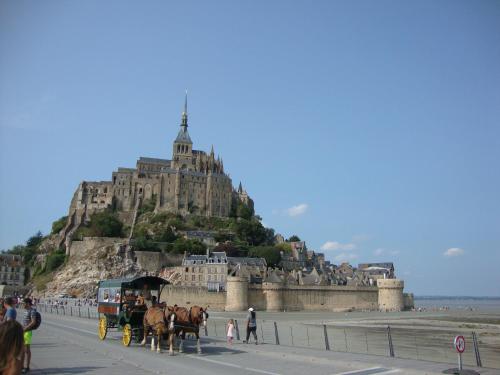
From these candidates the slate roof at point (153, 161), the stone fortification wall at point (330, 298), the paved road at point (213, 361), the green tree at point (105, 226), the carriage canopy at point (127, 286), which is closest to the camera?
the paved road at point (213, 361)

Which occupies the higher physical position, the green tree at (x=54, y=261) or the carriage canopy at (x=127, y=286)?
the green tree at (x=54, y=261)

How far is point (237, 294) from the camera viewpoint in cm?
6259

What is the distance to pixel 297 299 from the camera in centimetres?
6788

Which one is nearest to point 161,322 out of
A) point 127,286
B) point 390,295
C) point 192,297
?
point 127,286

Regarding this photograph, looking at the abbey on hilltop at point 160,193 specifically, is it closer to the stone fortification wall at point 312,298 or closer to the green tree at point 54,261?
the green tree at point 54,261

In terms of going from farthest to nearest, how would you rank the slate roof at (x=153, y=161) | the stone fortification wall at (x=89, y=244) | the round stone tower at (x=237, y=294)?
1. the slate roof at (x=153, y=161)
2. the stone fortification wall at (x=89, y=244)
3. the round stone tower at (x=237, y=294)

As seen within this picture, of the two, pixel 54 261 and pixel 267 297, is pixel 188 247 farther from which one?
pixel 54 261

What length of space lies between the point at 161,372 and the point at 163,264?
71.3 metres

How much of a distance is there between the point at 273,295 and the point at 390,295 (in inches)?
799

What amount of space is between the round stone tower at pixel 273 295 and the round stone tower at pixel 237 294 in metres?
3.60

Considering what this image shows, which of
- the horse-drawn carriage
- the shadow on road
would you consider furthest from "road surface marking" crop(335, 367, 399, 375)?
the horse-drawn carriage

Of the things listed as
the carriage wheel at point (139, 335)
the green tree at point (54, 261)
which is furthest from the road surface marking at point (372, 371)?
the green tree at point (54, 261)

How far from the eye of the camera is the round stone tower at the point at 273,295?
6512 cm

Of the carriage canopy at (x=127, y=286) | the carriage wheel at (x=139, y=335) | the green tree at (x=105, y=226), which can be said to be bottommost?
the carriage wheel at (x=139, y=335)
